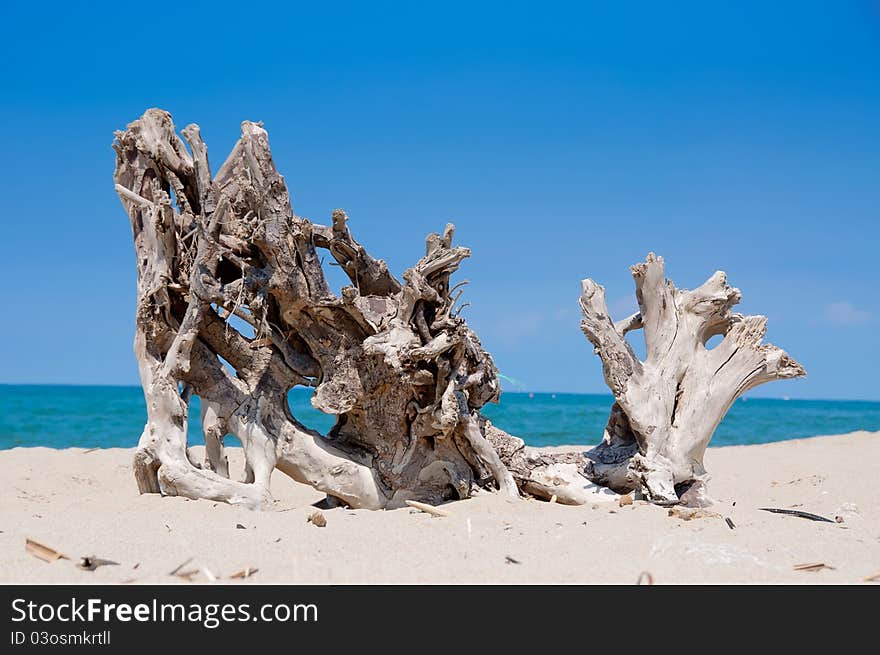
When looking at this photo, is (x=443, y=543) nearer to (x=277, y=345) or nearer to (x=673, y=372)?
(x=277, y=345)

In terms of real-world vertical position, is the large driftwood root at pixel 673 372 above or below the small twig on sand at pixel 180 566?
above

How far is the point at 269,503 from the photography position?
18.4ft

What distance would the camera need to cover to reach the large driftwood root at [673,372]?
19.7 ft

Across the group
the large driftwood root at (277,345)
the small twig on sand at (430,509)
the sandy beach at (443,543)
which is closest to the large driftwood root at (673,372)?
the sandy beach at (443,543)

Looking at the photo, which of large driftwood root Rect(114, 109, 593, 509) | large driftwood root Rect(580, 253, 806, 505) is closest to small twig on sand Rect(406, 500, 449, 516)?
large driftwood root Rect(114, 109, 593, 509)

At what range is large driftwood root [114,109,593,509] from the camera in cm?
561

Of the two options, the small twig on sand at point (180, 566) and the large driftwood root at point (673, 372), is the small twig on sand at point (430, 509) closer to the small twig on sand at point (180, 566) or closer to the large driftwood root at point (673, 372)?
the large driftwood root at point (673, 372)

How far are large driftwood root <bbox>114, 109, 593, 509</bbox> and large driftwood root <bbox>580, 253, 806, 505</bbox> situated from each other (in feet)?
1.99

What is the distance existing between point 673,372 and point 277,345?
3191 mm

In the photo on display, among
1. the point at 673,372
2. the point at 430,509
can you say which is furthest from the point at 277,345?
the point at 673,372

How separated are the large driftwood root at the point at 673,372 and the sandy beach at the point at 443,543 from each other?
470mm

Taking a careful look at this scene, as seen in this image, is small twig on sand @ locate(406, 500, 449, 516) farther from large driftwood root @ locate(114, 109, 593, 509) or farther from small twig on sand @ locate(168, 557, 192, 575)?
small twig on sand @ locate(168, 557, 192, 575)

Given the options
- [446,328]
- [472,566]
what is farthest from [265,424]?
[472,566]

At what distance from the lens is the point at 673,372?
620 cm
